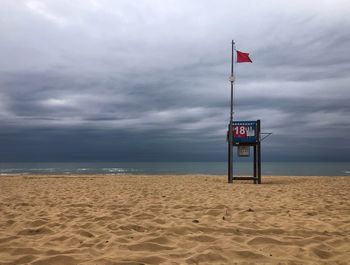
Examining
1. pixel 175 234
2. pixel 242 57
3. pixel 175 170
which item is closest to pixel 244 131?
pixel 242 57

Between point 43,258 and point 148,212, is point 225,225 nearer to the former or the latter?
point 148,212

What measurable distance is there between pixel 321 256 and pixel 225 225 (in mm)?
1748

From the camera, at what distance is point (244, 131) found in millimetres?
15430

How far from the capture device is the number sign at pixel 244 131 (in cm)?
1531

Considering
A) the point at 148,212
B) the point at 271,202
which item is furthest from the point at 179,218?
the point at 271,202

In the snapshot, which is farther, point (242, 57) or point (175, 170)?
point (175, 170)

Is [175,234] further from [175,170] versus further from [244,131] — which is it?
[175,170]

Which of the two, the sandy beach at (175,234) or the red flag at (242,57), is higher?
the red flag at (242,57)

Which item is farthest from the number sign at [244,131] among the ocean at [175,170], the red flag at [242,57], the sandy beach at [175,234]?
the ocean at [175,170]

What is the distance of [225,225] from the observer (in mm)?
5184

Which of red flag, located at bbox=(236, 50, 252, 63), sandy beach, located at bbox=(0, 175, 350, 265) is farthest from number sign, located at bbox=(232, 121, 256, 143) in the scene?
sandy beach, located at bbox=(0, 175, 350, 265)

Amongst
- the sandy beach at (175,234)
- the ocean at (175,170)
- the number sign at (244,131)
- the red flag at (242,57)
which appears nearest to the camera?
the sandy beach at (175,234)

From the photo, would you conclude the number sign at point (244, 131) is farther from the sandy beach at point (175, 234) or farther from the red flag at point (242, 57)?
the sandy beach at point (175, 234)

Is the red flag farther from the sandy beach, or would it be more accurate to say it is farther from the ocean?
the ocean
